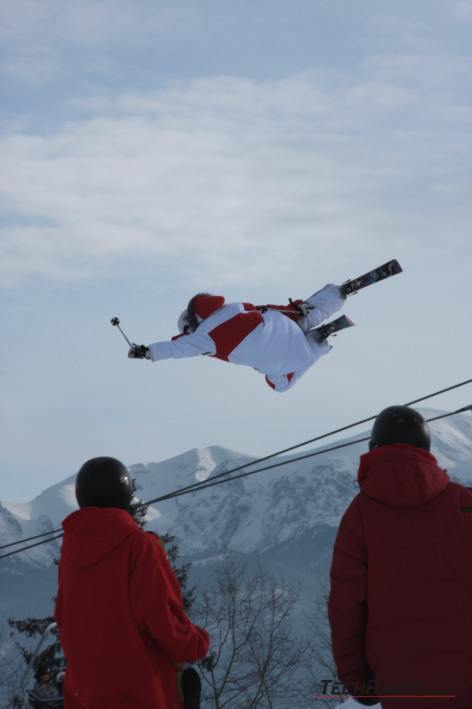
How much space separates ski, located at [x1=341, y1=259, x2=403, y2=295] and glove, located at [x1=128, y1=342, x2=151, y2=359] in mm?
1991

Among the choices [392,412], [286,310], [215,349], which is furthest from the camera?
[286,310]

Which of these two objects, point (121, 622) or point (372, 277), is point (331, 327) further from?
point (121, 622)

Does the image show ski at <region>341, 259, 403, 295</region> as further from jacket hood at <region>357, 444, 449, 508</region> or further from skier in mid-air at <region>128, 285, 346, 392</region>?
jacket hood at <region>357, 444, 449, 508</region>

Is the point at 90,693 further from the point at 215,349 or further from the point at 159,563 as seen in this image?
the point at 215,349

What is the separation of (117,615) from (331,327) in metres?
5.56

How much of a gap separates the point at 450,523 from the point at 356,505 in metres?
0.39

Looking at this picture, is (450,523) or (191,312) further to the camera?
(191,312)

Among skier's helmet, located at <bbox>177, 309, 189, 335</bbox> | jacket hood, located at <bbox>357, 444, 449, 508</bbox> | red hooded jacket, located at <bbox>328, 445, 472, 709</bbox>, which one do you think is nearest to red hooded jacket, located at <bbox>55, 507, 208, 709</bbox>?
red hooded jacket, located at <bbox>328, 445, 472, 709</bbox>

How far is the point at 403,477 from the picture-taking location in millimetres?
4617

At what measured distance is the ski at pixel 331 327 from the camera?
387 inches

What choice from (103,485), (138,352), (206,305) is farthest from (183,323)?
(103,485)

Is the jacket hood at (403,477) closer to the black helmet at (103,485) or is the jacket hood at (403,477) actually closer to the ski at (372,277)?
the black helmet at (103,485)

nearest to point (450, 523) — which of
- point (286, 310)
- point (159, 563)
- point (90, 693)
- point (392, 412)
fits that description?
point (392, 412)

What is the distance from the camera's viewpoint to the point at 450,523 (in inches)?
181
